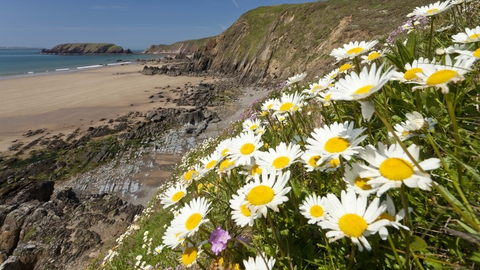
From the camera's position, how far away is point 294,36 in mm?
36250

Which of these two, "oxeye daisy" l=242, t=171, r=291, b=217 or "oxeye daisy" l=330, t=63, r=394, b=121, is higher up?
"oxeye daisy" l=330, t=63, r=394, b=121

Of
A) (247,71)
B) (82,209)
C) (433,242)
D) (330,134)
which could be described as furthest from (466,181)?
(247,71)

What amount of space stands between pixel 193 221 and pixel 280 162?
2.17 feet

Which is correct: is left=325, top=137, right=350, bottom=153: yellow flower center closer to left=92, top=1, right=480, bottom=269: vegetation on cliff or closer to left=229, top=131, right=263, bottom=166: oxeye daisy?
left=92, top=1, right=480, bottom=269: vegetation on cliff

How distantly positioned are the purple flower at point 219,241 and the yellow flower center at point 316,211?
0.57m

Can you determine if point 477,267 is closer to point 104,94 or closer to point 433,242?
point 433,242

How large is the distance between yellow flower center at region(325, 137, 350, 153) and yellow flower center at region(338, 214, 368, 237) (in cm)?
33

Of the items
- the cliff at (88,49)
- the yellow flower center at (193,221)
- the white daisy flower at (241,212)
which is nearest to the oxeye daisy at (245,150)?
the white daisy flower at (241,212)

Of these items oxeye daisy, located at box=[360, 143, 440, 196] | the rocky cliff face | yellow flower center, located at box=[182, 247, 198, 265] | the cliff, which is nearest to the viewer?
oxeye daisy, located at box=[360, 143, 440, 196]

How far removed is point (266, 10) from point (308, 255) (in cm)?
6282

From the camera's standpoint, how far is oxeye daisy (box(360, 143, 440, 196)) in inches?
37.2

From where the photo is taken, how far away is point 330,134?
4.73 feet

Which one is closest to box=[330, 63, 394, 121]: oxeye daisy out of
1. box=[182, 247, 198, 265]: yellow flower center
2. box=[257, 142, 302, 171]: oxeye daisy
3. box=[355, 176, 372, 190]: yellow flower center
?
box=[355, 176, 372, 190]: yellow flower center

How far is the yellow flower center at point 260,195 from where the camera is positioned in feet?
4.21
